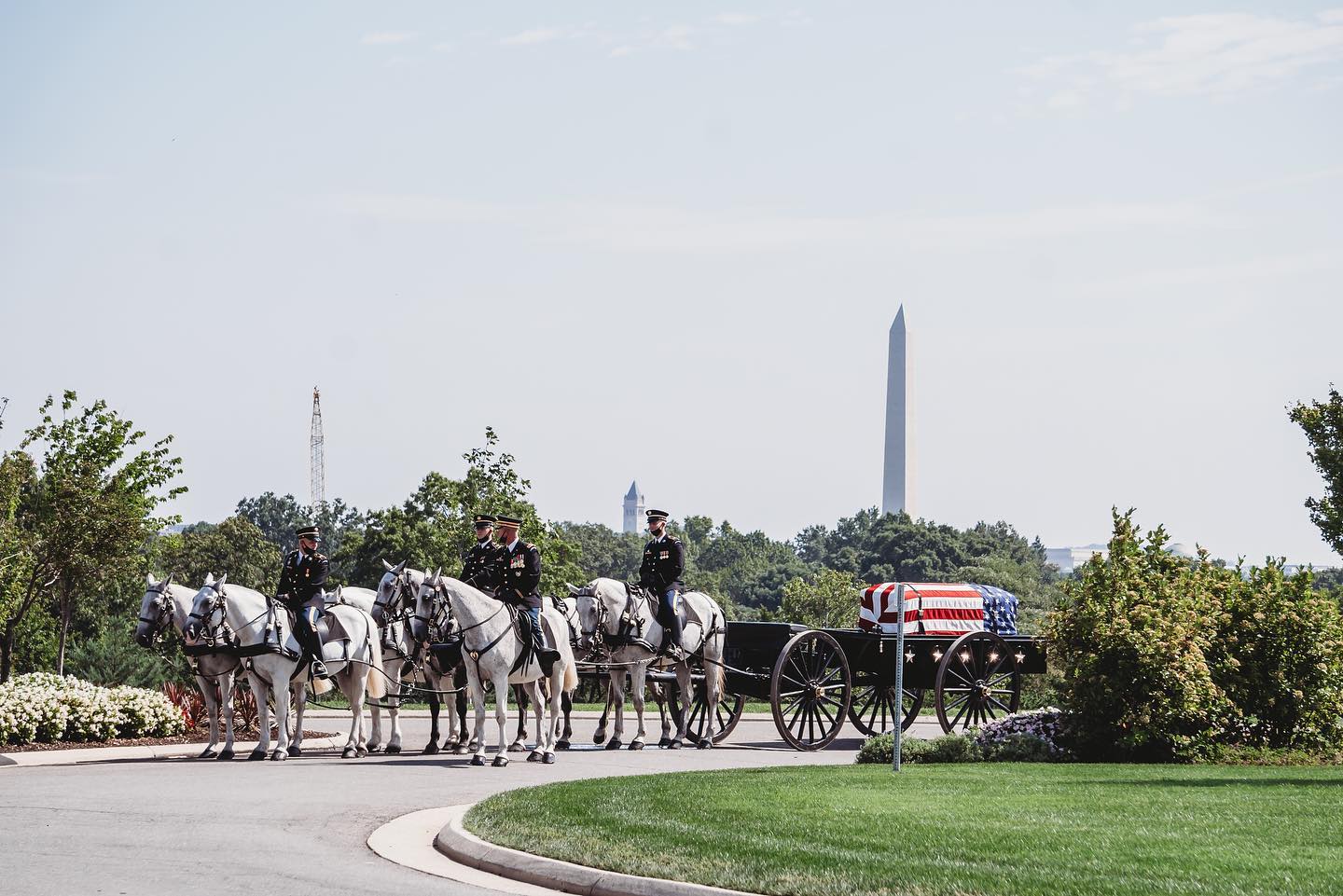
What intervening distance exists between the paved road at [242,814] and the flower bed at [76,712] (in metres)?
2.04

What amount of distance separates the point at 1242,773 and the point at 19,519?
2864 cm

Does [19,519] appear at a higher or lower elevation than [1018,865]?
higher

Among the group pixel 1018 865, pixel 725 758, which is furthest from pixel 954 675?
pixel 1018 865

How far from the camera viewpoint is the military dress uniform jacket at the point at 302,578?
2054 cm

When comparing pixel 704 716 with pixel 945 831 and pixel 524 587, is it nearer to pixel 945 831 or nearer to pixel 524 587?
pixel 524 587

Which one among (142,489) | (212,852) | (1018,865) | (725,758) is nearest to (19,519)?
(142,489)

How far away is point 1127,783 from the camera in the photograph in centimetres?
1612

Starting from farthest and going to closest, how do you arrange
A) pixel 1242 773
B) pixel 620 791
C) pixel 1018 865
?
pixel 1242 773, pixel 620 791, pixel 1018 865

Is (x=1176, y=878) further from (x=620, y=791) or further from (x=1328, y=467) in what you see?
(x=1328, y=467)

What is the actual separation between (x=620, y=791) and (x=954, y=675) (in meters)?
10.5

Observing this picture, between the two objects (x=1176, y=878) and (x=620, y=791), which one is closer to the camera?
(x=1176, y=878)

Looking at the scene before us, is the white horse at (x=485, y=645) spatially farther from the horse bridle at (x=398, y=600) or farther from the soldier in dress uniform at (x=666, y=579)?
the soldier in dress uniform at (x=666, y=579)

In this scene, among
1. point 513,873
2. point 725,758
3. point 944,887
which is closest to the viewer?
point 944,887

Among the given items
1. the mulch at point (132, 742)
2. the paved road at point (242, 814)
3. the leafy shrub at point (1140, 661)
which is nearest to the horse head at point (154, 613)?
the paved road at point (242, 814)
